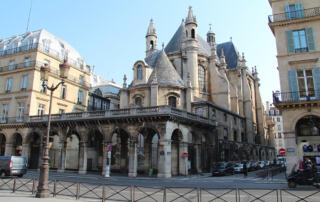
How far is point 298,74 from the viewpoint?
66.2 ft

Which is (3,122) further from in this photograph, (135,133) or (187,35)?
(187,35)

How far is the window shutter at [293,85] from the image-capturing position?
1959cm

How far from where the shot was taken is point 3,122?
34.2m

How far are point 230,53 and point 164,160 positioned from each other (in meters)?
37.2

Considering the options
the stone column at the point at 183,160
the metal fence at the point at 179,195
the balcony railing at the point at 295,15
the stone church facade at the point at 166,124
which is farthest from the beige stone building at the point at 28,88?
the balcony railing at the point at 295,15

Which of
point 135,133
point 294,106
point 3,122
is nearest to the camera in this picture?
point 294,106

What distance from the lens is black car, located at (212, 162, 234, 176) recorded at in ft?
85.3

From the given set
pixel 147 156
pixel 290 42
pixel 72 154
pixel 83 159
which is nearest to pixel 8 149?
pixel 72 154

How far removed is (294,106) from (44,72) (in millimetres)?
17076

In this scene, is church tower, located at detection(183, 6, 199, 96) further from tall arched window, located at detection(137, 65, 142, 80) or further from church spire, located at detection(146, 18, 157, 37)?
church spire, located at detection(146, 18, 157, 37)

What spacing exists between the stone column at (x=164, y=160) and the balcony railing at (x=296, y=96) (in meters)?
10.1

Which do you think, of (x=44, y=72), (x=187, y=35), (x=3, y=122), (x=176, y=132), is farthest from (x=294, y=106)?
(x=3, y=122)

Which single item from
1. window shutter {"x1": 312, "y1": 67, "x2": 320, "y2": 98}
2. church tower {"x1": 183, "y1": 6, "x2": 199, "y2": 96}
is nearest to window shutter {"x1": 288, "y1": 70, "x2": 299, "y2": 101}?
window shutter {"x1": 312, "y1": 67, "x2": 320, "y2": 98}

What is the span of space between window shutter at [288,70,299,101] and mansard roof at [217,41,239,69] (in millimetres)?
31764
